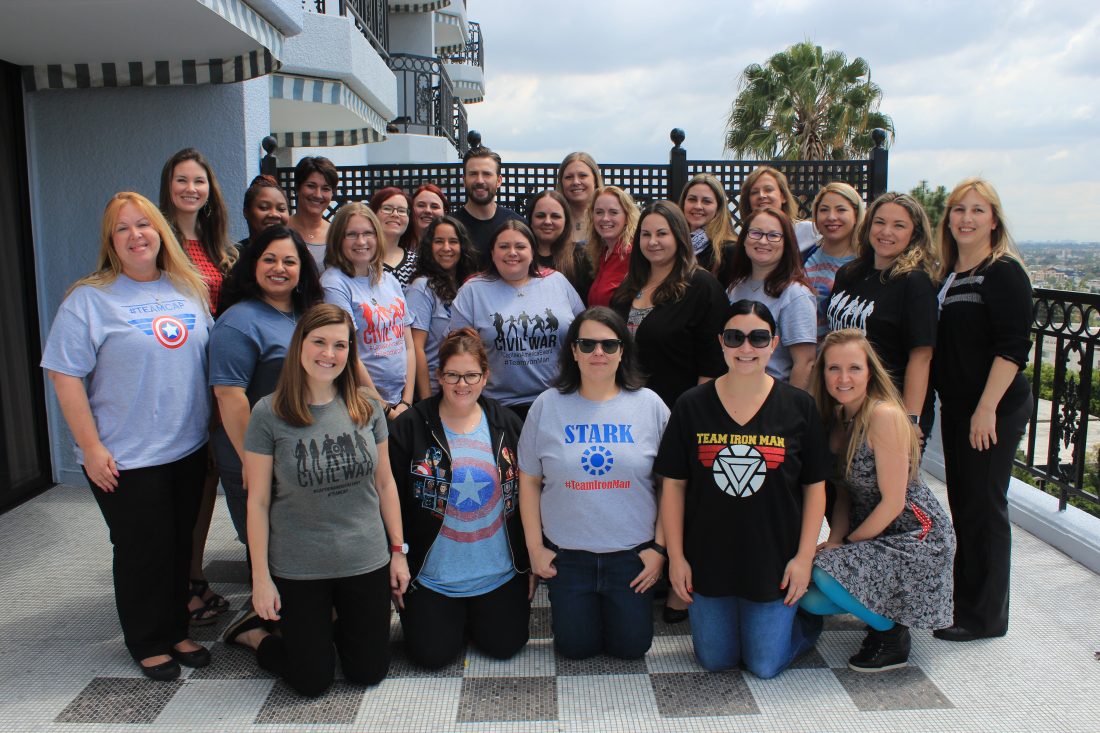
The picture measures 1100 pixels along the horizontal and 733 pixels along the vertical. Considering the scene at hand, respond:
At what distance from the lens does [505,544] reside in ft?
10.6

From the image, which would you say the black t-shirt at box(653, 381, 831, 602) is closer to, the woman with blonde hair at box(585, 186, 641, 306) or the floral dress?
the floral dress

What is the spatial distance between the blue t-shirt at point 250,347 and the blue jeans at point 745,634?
1.88m

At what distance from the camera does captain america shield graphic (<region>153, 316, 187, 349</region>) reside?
296 cm

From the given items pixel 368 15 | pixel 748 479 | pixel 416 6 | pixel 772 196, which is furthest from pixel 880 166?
pixel 416 6

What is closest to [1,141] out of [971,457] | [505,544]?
[505,544]

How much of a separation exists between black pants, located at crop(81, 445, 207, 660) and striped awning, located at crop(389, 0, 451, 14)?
1657cm

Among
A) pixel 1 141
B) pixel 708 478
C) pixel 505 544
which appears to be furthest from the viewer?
pixel 1 141

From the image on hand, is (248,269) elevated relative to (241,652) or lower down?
elevated

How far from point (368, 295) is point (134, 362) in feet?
3.29

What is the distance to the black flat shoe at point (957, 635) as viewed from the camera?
10.8ft

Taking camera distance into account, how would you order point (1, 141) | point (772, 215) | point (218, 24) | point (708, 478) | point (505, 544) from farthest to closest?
point (1, 141) < point (218, 24) < point (772, 215) < point (505, 544) < point (708, 478)

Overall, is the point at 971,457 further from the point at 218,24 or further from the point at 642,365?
the point at 218,24

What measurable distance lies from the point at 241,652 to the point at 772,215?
9.59 ft

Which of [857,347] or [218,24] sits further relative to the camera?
[218,24]
